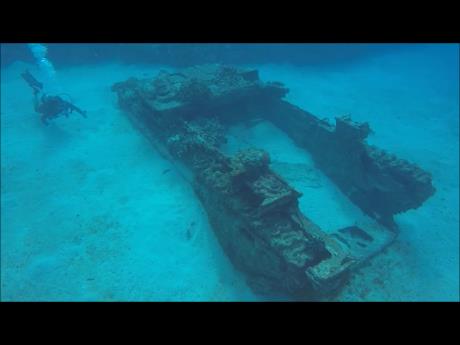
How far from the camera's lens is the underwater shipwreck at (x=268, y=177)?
21.0 feet

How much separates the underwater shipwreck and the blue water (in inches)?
19.1

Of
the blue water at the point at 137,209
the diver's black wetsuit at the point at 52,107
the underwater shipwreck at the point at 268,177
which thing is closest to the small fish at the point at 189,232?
the blue water at the point at 137,209

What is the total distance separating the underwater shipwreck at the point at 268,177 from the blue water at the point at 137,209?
1.59ft

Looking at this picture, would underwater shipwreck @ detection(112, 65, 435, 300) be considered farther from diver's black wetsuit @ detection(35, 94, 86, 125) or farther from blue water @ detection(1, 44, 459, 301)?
diver's black wetsuit @ detection(35, 94, 86, 125)

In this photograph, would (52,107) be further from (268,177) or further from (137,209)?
(268,177)

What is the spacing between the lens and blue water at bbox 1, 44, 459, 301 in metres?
7.12

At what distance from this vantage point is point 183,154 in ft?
31.0

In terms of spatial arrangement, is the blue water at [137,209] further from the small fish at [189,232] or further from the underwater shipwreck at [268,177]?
the underwater shipwreck at [268,177]

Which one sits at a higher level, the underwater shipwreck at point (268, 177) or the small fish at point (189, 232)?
the underwater shipwreck at point (268, 177)

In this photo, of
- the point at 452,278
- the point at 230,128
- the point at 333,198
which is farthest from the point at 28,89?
the point at 452,278

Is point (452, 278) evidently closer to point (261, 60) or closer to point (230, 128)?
point (230, 128)

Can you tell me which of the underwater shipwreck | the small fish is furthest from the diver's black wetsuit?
the small fish
